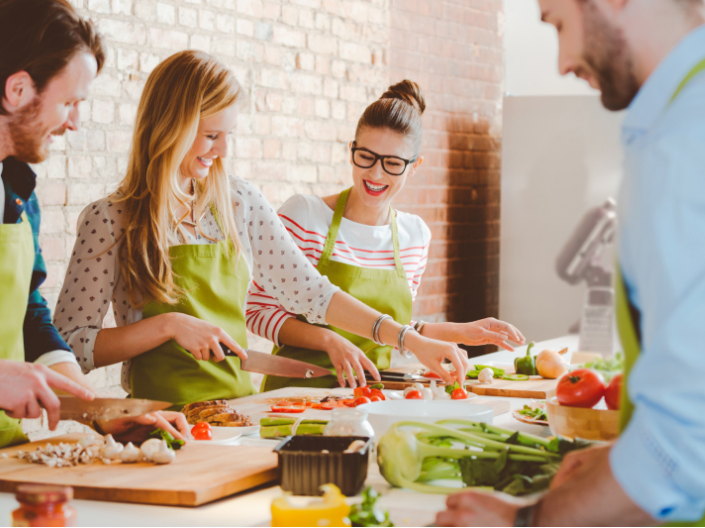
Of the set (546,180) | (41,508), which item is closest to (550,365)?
(41,508)

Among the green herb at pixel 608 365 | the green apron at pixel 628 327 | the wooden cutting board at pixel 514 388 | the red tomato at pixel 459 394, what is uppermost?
the green apron at pixel 628 327

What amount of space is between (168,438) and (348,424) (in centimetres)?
36

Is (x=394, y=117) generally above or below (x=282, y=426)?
above

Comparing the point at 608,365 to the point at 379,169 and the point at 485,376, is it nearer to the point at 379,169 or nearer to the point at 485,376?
the point at 485,376

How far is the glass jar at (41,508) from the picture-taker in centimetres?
90

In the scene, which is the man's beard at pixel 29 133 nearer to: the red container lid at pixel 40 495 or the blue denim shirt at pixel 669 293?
the red container lid at pixel 40 495

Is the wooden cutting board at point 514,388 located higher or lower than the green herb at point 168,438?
lower

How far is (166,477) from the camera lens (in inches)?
49.7

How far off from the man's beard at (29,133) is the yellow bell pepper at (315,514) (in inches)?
34.1

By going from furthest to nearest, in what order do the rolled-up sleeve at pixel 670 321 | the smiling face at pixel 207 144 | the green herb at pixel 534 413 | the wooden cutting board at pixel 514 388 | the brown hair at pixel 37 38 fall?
the wooden cutting board at pixel 514 388 → the smiling face at pixel 207 144 → the green herb at pixel 534 413 → the brown hair at pixel 37 38 → the rolled-up sleeve at pixel 670 321

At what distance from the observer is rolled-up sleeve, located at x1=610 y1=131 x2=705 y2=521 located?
0.66 metres

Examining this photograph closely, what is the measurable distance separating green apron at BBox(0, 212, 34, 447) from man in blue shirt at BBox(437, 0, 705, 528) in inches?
44.7

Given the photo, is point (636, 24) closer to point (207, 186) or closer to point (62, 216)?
point (207, 186)

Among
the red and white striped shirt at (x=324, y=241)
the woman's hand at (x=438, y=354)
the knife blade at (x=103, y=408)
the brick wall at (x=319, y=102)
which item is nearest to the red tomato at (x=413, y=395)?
the woman's hand at (x=438, y=354)
